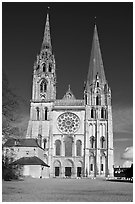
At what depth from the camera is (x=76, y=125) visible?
59875mm

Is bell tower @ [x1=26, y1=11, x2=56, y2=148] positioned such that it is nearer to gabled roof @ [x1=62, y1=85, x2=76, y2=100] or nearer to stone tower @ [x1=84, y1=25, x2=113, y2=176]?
gabled roof @ [x1=62, y1=85, x2=76, y2=100]

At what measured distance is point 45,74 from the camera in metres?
63.8

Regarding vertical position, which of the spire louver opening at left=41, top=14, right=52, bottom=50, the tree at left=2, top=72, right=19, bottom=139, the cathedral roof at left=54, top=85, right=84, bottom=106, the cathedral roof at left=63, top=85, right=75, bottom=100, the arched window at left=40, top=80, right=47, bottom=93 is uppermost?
the spire louver opening at left=41, top=14, right=52, bottom=50

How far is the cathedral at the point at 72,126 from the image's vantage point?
57.0 m

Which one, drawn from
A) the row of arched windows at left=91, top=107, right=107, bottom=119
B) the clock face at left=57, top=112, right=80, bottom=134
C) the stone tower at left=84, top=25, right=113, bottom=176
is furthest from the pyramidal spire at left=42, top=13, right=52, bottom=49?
the row of arched windows at left=91, top=107, right=107, bottom=119

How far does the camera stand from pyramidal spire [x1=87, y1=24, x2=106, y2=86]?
212 feet

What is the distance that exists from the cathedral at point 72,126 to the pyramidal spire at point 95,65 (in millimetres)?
217

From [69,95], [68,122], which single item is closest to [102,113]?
[68,122]

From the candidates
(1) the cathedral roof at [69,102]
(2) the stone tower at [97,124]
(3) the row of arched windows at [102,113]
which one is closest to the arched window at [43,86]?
(1) the cathedral roof at [69,102]

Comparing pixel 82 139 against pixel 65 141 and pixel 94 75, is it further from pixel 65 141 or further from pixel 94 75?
pixel 94 75

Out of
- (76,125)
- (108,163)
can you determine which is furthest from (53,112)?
(108,163)

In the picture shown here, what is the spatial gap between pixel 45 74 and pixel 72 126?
499 inches

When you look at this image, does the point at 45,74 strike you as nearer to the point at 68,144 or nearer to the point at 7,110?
the point at 68,144

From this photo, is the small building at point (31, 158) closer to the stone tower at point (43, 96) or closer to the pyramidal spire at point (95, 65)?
the stone tower at point (43, 96)
